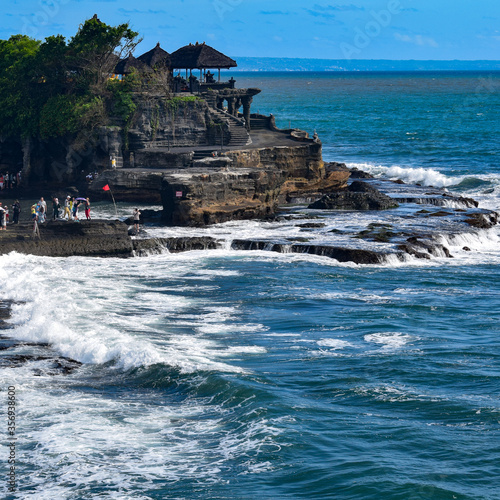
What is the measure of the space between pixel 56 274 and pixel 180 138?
21431mm

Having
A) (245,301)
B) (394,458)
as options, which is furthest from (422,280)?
(394,458)

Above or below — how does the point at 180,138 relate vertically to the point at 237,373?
above

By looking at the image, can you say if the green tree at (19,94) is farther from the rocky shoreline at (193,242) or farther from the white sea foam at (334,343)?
the white sea foam at (334,343)

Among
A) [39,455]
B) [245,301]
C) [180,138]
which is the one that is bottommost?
[39,455]

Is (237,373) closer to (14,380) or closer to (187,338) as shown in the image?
(187,338)

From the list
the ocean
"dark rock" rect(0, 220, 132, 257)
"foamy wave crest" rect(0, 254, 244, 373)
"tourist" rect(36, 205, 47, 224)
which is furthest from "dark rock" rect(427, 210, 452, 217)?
"tourist" rect(36, 205, 47, 224)

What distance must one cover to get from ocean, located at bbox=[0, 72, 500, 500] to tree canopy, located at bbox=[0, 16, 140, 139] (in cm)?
1539

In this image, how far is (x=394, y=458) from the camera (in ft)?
51.1

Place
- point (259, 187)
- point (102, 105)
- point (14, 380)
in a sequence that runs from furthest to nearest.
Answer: point (102, 105) < point (259, 187) < point (14, 380)

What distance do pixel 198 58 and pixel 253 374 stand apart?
3844 centimetres

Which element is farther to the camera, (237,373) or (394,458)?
(237,373)

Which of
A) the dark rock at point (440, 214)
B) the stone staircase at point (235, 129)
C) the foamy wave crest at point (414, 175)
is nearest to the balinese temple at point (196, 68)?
the stone staircase at point (235, 129)

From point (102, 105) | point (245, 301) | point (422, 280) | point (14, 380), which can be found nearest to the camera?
point (14, 380)

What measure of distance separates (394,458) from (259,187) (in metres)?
28.2
